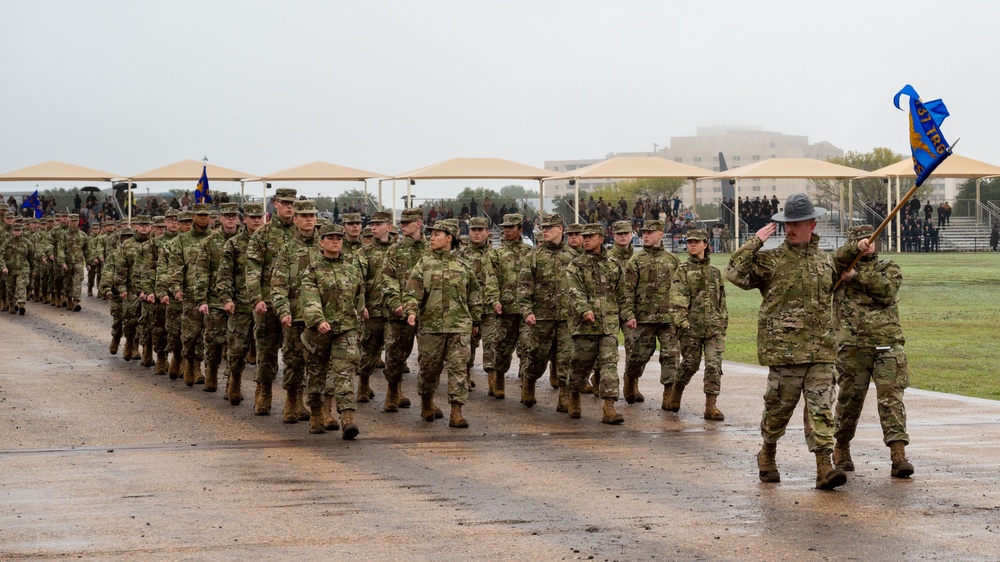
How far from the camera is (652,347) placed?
1424 centimetres

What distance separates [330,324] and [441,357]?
1289 mm

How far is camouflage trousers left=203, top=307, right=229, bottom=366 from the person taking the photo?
15.6 m

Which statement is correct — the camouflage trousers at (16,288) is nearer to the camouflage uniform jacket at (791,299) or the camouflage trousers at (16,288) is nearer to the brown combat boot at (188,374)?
the brown combat boot at (188,374)

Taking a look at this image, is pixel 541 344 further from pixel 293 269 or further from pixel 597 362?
pixel 293 269

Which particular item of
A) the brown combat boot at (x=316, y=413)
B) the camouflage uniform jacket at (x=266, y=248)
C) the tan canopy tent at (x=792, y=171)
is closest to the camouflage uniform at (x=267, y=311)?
the camouflage uniform jacket at (x=266, y=248)

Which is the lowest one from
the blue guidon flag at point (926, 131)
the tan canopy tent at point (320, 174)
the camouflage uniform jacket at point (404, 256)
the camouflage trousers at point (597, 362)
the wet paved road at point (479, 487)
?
the wet paved road at point (479, 487)

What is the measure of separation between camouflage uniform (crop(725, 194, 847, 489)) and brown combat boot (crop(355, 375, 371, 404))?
6.06 metres

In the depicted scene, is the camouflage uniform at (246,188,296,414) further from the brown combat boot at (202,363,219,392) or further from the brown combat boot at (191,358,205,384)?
the brown combat boot at (191,358,205,384)

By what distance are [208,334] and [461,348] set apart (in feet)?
13.0

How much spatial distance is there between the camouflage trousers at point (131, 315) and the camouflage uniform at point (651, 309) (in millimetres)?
8435

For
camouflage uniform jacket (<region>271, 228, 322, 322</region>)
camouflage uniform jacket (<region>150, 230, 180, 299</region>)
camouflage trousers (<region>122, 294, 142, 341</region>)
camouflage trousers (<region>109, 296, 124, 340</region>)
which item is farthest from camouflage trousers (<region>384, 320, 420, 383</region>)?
camouflage trousers (<region>109, 296, 124, 340</region>)

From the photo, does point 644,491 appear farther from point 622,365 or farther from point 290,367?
point 622,365

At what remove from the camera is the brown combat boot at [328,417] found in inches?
502

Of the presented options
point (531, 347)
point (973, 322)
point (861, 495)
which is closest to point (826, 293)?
point (861, 495)
